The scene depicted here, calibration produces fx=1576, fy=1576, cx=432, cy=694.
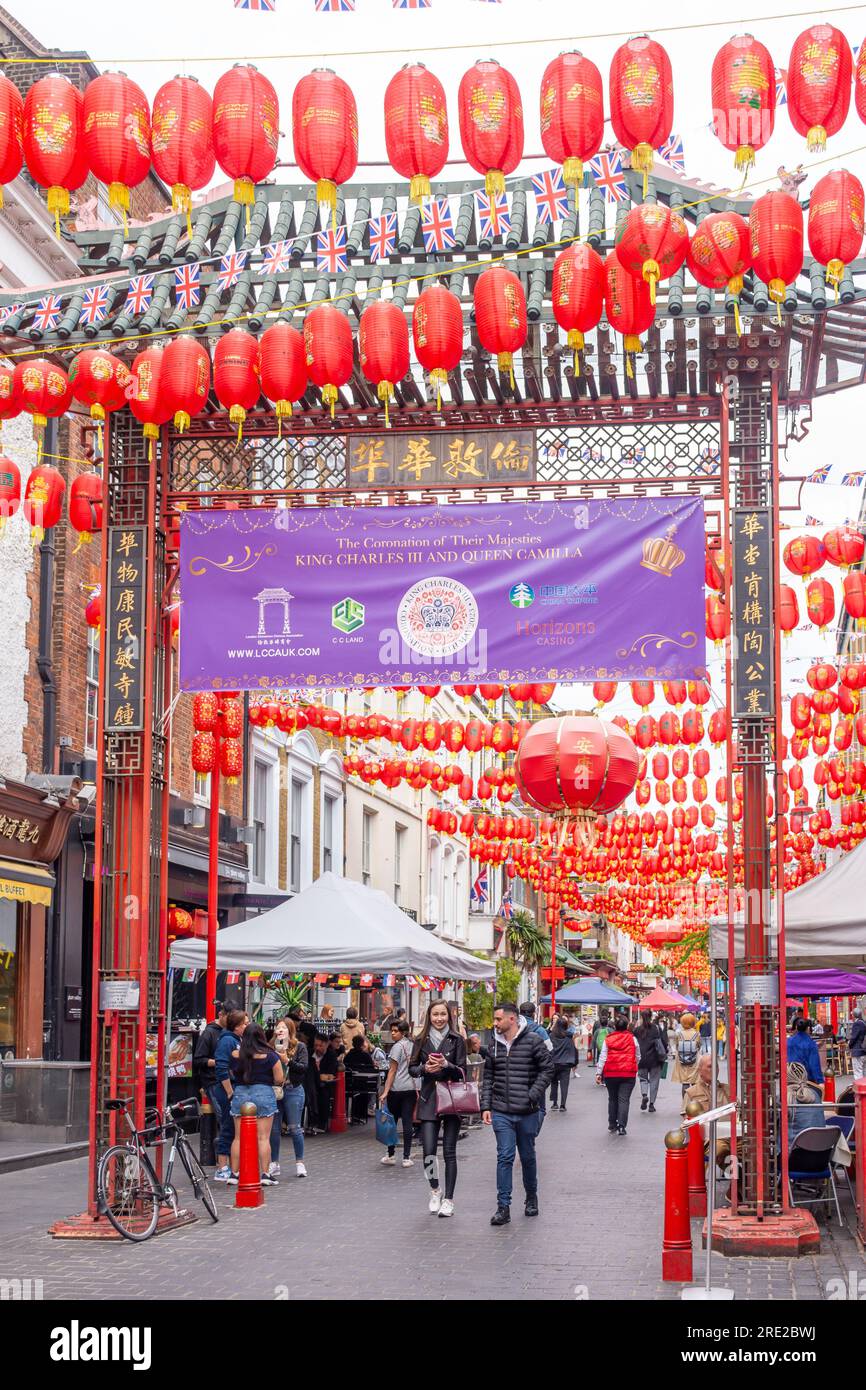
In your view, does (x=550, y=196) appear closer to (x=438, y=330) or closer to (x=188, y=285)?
(x=438, y=330)

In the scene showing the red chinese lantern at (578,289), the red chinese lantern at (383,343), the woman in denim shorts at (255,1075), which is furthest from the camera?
the woman in denim shorts at (255,1075)

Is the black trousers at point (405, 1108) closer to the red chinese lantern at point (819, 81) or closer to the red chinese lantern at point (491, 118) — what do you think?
the red chinese lantern at point (491, 118)

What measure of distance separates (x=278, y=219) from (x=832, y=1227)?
10503 mm

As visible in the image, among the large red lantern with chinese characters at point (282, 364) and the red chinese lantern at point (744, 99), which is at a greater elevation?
the red chinese lantern at point (744, 99)

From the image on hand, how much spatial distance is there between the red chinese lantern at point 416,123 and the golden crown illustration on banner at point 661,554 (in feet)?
11.7

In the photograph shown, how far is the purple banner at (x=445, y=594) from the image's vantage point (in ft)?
41.9

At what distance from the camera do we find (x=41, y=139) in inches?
418

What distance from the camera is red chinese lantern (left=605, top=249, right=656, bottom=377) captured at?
451 inches

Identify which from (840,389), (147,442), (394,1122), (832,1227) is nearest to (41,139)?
(147,442)

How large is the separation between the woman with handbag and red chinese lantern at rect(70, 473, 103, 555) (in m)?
5.61

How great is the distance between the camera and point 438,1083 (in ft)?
45.4

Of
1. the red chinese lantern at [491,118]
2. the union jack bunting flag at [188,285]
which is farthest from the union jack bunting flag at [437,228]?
the red chinese lantern at [491,118]

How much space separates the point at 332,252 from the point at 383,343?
1469mm

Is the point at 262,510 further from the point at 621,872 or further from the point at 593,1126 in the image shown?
the point at 621,872
